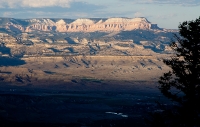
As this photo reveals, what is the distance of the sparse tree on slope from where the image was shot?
91.4 ft

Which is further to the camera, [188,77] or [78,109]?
[78,109]

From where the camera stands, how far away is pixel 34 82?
591 feet

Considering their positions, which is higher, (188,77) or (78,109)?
(188,77)

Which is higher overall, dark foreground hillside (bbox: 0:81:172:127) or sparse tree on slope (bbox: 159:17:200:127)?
sparse tree on slope (bbox: 159:17:200:127)

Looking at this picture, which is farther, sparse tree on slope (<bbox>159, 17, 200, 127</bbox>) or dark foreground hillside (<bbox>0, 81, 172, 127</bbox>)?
dark foreground hillside (<bbox>0, 81, 172, 127</bbox>)

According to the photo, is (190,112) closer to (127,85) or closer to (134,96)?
(134,96)

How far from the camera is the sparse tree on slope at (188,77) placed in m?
27.9

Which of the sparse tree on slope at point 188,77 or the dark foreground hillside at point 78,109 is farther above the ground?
the sparse tree on slope at point 188,77

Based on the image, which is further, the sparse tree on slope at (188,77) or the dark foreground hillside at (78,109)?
the dark foreground hillside at (78,109)

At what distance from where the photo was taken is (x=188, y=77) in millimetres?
28234

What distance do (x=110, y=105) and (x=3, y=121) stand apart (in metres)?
45.4

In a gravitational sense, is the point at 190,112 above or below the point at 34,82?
above

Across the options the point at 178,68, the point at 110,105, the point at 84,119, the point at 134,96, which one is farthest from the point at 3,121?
the point at 134,96

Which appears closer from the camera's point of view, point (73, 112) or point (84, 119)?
point (84, 119)
